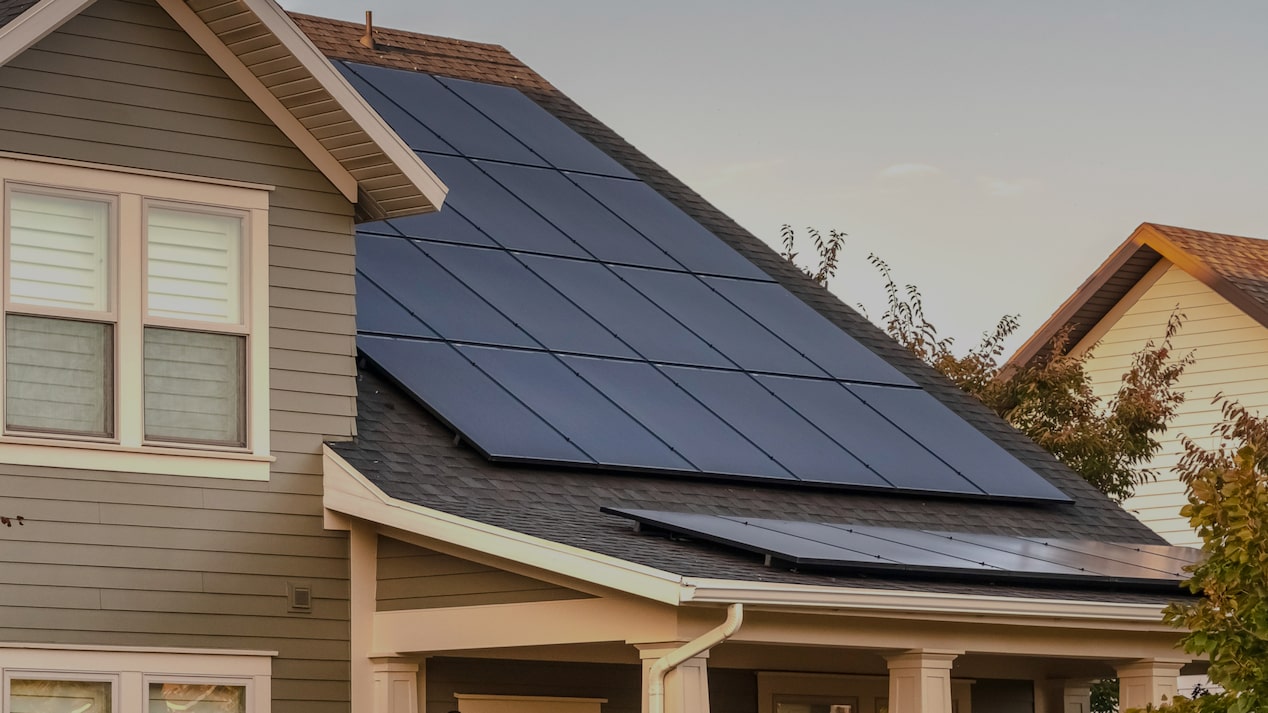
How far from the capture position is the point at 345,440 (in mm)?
12227

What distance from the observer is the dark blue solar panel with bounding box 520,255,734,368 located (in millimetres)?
14430

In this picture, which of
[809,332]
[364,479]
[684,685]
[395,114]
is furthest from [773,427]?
[395,114]

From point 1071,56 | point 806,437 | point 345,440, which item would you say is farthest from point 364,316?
point 1071,56

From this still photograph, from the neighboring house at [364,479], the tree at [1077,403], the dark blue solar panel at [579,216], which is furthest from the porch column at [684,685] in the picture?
the tree at [1077,403]

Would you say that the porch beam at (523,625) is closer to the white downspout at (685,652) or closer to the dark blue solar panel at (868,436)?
the white downspout at (685,652)

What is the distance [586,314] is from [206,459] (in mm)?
3694

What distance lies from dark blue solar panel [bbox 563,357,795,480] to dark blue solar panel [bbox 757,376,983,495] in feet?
2.93

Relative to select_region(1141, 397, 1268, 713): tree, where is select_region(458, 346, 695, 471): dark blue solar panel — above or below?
above

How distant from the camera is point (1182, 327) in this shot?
2492 cm

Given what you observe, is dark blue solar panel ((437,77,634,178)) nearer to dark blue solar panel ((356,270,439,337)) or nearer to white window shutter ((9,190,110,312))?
dark blue solar panel ((356,270,439,337))

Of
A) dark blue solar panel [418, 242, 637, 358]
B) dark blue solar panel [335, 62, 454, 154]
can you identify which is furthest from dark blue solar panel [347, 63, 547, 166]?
dark blue solar panel [418, 242, 637, 358]

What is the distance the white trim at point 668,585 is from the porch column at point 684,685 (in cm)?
43

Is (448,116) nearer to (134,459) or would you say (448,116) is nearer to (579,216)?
(579,216)

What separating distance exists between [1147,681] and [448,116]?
8.11m
